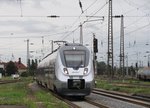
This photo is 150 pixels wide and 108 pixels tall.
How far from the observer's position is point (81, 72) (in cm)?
2719

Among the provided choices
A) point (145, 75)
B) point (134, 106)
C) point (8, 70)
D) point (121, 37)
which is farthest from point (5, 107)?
point (8, 70)

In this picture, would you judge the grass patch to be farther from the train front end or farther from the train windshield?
the train windshield

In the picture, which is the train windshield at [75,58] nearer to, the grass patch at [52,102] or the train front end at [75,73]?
the train front end at [75,73]

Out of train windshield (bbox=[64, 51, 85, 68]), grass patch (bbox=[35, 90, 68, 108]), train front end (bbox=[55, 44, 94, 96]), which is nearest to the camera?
grass patch (bbox=[35, 90, 68, 108])

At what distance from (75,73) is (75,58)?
119 cm

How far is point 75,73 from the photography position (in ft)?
88.8

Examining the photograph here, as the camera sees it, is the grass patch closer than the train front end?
Yes

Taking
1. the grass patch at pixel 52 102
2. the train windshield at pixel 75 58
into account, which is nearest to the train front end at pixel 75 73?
the train windshield at pixel 75 58

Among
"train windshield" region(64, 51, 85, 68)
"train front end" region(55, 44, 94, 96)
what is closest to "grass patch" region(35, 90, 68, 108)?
"train front end" region(55, 44, 94, 96)

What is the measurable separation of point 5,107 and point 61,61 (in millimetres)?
8937

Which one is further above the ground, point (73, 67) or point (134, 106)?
point (73, 67)

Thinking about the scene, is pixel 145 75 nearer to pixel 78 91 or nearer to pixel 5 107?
pixel 78 91

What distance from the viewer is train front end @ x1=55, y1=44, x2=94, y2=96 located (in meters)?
27.0

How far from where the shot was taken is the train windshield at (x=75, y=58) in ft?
90.2
